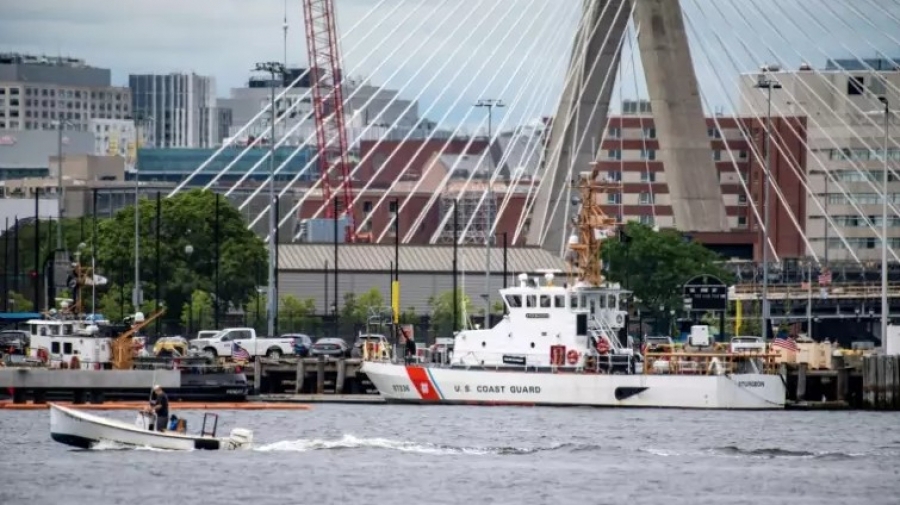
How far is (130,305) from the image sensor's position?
14375 centimetres

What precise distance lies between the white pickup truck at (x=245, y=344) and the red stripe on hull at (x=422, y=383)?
15.1 metres

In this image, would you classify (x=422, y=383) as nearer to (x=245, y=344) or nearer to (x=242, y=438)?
(x=245, y=344)

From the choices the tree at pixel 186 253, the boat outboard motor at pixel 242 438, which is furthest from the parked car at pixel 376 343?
Result: the tree at pixel 186 253

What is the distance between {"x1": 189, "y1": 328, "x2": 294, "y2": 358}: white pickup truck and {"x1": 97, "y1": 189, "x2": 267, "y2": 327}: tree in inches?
1174

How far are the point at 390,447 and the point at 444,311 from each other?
2869 inches

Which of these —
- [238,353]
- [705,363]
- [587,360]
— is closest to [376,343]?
[238,353]

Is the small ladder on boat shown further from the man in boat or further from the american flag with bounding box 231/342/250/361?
the american flag with bounding box 231/342/250/361

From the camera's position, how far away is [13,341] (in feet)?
371

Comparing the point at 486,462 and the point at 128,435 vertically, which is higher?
the point at 128,435

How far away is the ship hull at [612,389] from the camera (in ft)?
309

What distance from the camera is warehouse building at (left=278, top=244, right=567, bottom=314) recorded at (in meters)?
158

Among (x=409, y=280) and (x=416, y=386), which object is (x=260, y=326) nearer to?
(x=409, y=280)

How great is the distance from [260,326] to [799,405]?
52226 millimetres

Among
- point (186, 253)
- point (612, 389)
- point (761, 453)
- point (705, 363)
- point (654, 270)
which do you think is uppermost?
point (186, 253)
